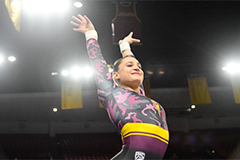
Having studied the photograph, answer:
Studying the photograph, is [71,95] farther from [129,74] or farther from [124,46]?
[129,74]

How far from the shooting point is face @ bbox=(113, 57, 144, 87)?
1.70m

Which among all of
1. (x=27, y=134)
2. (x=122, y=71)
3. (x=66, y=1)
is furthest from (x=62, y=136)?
(x=122, y=71)

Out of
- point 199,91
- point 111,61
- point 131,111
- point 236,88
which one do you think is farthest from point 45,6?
point 236,88

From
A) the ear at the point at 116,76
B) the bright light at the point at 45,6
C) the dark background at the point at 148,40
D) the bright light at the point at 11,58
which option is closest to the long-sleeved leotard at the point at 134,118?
the ear at the point at 116,76

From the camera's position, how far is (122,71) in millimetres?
1752

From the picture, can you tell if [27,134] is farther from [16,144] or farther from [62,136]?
[62,136]

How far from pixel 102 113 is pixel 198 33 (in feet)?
24.0

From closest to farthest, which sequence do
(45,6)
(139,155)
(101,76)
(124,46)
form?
(139,155) → (101,76) → (124,46) → (45,6)

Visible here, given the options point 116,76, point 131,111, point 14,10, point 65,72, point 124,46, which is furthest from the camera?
point 65,72

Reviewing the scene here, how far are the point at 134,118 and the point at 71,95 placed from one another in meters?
6.07

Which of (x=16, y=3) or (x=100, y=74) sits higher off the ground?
(x=16, y=3)

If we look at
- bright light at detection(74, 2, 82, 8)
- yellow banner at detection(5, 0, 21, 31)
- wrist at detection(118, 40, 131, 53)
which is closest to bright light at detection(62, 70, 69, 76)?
bright light at detection(74, 2, 82, 8)

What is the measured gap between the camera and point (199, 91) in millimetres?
7672

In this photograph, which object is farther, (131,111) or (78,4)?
(78,4)
